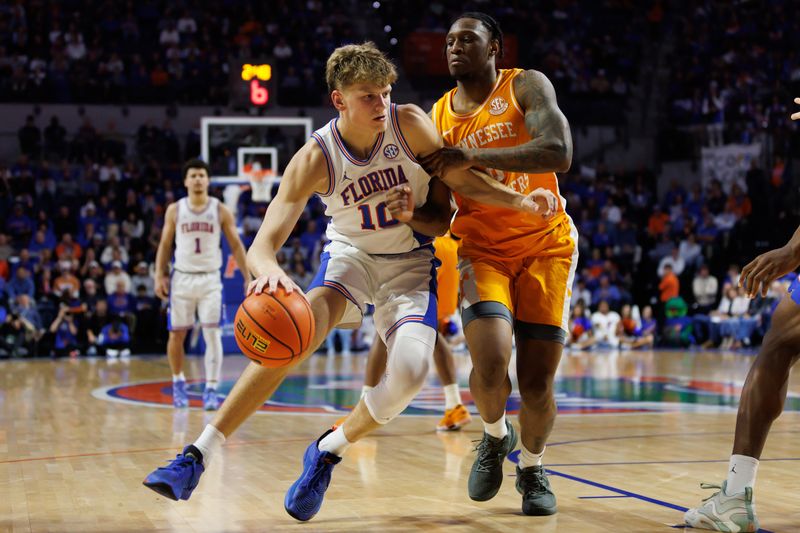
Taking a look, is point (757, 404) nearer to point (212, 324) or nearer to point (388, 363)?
point (388, 363)

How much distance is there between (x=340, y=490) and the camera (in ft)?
17.3

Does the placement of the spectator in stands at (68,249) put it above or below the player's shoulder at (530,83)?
below

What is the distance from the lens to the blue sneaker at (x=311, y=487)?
4.38m

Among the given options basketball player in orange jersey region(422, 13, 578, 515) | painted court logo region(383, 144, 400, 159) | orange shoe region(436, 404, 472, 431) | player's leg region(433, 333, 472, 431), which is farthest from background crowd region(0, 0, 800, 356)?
painted court logo region(383, 144, 400, 159)

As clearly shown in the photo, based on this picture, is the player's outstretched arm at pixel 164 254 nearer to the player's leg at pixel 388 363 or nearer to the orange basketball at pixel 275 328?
the player's leg at pixel 388 363

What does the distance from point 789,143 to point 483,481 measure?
16910 mm

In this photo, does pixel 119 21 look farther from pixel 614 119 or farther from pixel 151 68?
pixel 614 119

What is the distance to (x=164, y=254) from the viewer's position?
9.33 metres

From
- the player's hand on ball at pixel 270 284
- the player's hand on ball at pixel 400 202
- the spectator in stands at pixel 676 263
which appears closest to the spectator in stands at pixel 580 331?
the spectator in stands at pixel 676 263

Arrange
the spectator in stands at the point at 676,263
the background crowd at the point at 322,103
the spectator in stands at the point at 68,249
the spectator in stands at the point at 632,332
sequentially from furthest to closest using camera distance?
the spectator in stands at the point at 676,263 < the spectator in stands at the point at 632,332 < the background crowd at the point at 322,103 < the spectator in stands at the point at 68,249

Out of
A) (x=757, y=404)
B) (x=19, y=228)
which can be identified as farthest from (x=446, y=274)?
(x=19, y=228)

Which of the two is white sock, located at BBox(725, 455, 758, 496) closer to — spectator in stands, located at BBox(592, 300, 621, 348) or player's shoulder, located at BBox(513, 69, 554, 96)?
player's shoulder, located at BBox(513, 69, 554, 96)

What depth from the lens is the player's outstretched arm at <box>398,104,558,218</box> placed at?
4.71 m

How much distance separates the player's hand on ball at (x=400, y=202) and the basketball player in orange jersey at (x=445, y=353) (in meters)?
1.95
